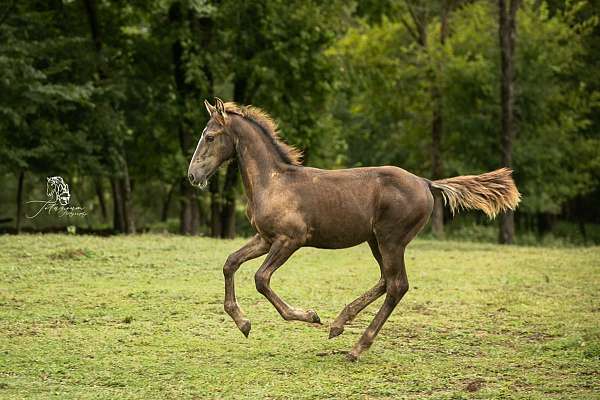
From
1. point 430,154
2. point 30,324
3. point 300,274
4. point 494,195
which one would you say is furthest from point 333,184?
point 430,154

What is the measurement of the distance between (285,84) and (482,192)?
1772cm

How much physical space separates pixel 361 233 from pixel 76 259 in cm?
791

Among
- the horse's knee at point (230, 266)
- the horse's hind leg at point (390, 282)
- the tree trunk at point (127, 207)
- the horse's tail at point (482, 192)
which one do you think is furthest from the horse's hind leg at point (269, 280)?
the tree trunk at point (127, 207)

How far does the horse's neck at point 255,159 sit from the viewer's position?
32.2ft

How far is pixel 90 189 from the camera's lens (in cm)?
5056

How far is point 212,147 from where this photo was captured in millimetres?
9844

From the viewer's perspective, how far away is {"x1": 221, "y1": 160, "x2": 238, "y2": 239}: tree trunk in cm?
2804

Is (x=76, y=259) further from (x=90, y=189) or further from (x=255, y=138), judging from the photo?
(x=90, y=189)

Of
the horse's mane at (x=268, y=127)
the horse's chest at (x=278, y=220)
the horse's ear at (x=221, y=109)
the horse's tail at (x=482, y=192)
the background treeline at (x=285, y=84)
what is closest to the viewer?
the horse's chest at (x=278, y=220)

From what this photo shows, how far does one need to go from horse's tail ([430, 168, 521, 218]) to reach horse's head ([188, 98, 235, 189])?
2.29m

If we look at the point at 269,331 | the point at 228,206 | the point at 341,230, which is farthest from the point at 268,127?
the point at 228,206

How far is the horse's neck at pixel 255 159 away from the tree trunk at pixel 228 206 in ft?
58.2

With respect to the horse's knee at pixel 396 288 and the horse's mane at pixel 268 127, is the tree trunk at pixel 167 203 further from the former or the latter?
the horse's knee at pixel 396 288

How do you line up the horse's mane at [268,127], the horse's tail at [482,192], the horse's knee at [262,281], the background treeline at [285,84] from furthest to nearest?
the background treeline at [285,84] → the horse's tail at [482,192] → the horse's mane at [268,127] → the horse's knee at [262,281]
